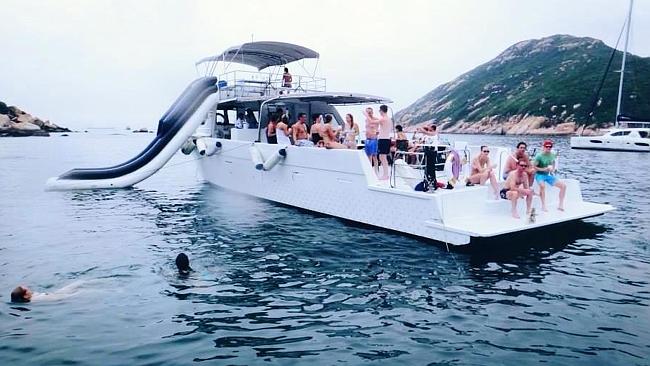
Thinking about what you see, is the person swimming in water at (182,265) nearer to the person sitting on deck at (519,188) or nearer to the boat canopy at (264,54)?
the person sitting on deck at (519,188)

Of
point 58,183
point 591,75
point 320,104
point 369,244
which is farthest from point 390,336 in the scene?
point 591,75

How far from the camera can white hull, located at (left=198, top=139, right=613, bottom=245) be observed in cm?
1067

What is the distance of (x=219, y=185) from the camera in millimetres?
20828

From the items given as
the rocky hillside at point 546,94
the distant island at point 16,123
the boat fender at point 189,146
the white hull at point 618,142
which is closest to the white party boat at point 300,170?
the boat fender at point 189,146

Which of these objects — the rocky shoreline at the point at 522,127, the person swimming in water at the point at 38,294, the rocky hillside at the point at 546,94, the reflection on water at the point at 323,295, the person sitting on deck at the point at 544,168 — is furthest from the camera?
the rocky hillside at the point at 546,94

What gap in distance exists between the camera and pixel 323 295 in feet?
26.5

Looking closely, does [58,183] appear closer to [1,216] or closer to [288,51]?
[1,216]

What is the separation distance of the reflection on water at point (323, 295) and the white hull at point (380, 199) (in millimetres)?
491

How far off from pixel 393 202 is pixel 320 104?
835cm

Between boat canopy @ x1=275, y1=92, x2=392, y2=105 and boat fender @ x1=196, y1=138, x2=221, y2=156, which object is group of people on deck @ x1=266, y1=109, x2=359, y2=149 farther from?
boat fender @ x1=196, y1=138, x2=221, y2=156

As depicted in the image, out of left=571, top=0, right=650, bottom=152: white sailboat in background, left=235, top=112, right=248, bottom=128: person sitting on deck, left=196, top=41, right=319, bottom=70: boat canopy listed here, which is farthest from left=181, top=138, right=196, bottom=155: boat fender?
left=571, top=0, right=650, bottom=152: white sailboat in background

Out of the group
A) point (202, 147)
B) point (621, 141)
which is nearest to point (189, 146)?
point (202, 147)

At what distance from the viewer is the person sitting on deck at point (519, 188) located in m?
11.2

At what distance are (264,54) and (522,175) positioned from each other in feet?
44.0
